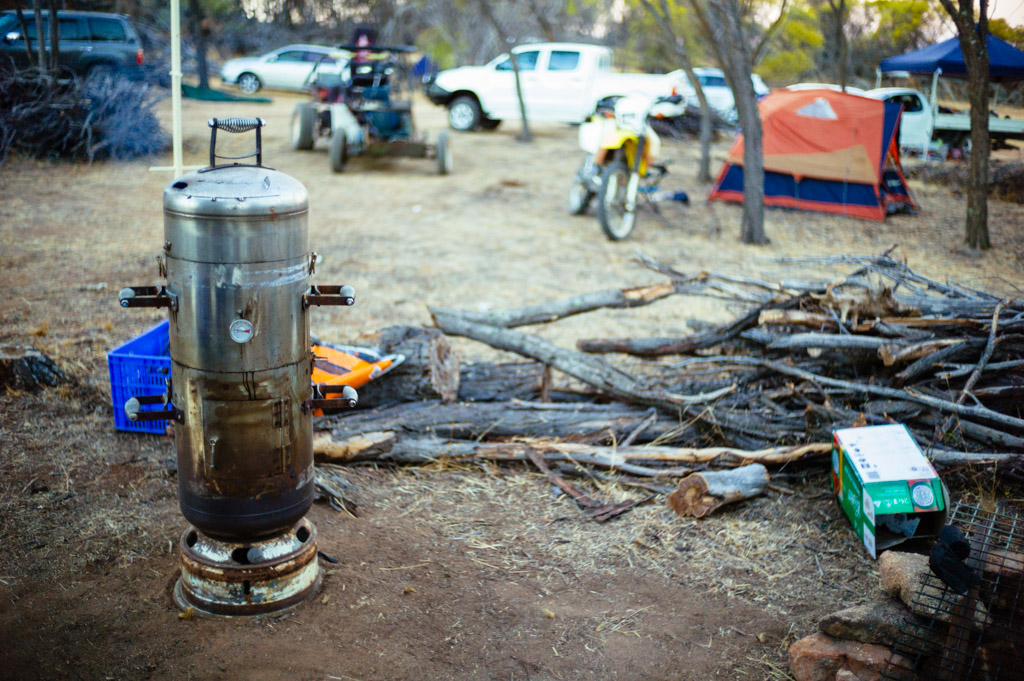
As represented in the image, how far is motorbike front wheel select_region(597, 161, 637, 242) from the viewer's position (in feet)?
31.4

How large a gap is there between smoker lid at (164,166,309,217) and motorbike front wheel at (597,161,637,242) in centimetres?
707

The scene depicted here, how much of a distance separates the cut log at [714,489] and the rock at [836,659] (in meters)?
1.04

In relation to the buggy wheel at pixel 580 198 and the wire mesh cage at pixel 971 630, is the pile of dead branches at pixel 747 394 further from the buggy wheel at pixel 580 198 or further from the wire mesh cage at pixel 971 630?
the buggy wheel at pixel 580 198

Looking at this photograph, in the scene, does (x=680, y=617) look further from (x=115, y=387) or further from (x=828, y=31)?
(x=828, y=31)

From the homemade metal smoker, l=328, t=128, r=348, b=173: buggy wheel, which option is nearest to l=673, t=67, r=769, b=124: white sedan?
l=328, t=128, r=348, b=173: buggy wheel

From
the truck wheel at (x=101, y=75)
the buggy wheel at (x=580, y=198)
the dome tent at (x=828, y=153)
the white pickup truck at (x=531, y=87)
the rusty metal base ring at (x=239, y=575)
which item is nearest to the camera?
the rusty metal base ring at (x=239, y=575)

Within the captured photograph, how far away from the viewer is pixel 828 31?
2638 cm

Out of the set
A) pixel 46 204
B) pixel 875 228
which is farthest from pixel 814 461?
pixel 46 204

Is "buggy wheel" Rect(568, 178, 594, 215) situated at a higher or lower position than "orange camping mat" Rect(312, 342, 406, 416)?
higher

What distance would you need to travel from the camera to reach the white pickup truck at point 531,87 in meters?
18.0

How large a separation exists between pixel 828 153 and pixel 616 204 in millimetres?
3898

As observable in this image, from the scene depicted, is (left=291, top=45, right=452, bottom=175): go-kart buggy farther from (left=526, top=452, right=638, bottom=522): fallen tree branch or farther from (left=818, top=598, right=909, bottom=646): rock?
(left=818, top=598, right=909, bottom=646): rock

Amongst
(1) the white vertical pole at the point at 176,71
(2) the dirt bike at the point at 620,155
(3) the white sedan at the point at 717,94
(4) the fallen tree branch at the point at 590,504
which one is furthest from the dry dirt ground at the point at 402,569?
(3) the white sedan at the point at 717,94

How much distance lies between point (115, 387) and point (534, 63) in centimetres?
1577
